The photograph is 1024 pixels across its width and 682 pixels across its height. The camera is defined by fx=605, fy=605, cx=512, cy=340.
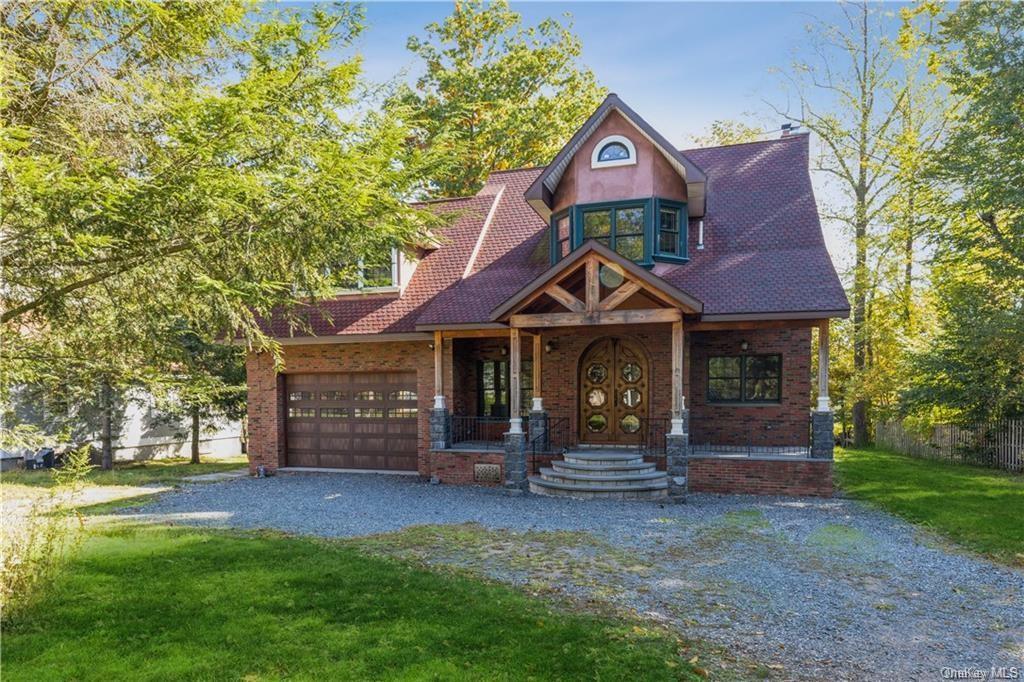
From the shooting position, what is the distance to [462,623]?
5492 mm

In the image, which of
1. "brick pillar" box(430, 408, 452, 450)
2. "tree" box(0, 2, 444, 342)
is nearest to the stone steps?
"brick pillar" box(430, 408, 452, 450)

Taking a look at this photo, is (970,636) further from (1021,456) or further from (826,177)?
(826,177)

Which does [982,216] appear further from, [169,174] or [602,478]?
[169,174]

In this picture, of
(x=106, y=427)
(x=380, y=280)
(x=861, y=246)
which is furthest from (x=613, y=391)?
(x=861, y=246)

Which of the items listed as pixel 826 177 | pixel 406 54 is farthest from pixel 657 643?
pixel 406 54

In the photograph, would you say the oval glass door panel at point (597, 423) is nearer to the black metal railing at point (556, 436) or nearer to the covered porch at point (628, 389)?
the covered porch at point (628, 389)

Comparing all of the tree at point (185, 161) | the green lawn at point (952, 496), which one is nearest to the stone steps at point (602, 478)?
the green lawn at point (952, 496)

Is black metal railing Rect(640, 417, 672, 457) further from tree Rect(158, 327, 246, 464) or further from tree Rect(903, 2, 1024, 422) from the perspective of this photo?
tree Rect(158, 327, 246, 464)

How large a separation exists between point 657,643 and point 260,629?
11.4ft

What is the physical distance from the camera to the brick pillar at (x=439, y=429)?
13.9 m

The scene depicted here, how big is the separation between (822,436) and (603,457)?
14.0ft

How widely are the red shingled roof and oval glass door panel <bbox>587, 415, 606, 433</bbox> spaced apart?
11.4 ft

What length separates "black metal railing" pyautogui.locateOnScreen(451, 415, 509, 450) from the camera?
49.2 feet

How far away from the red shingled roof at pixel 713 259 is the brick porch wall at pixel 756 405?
5.55 feet
